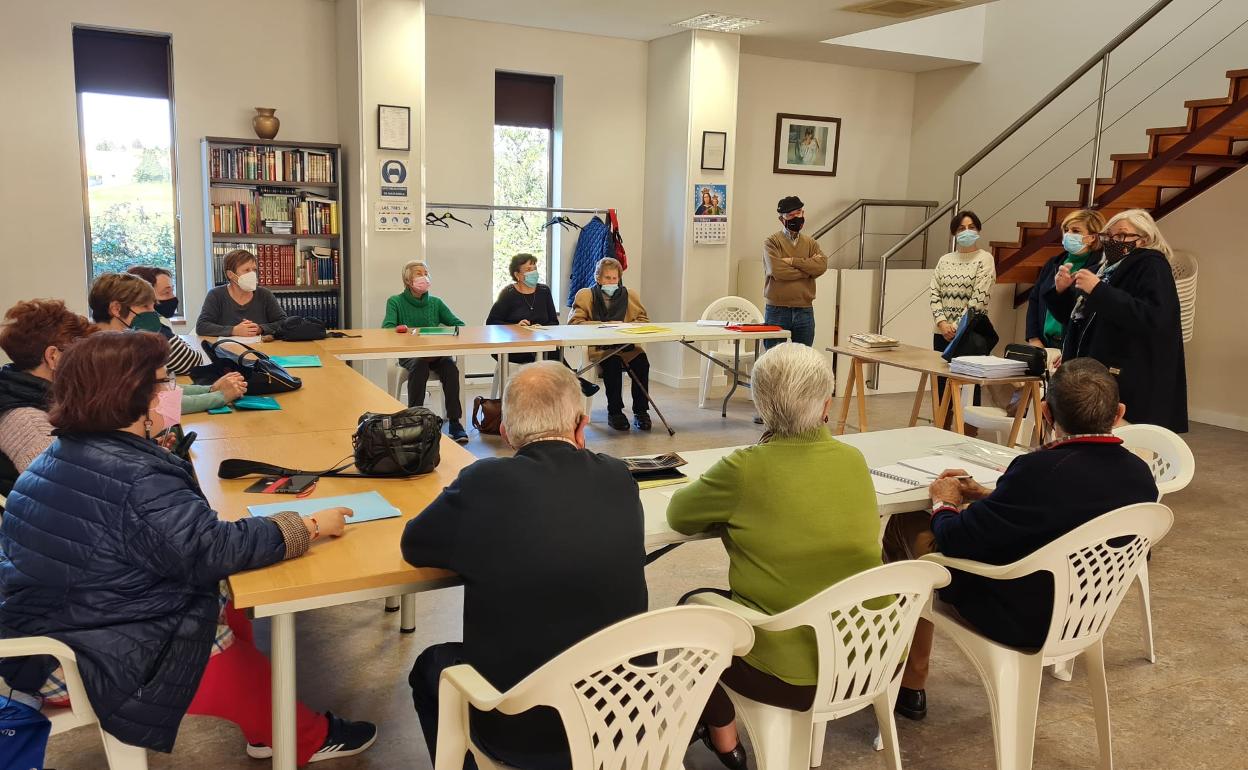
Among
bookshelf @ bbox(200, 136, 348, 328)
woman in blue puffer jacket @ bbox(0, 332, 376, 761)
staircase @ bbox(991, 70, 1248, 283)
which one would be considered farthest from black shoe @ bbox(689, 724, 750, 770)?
staircase @ bbox(991, 70, 1248, 283)

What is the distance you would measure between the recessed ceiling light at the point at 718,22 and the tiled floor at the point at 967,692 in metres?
4.26

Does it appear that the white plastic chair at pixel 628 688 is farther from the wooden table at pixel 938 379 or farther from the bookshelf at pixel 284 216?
the bookshelf at pixel 284 216

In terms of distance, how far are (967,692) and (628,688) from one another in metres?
1.81

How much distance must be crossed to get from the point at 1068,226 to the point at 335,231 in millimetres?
4688

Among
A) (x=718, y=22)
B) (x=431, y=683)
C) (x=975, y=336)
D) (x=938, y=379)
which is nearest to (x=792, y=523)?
(x=431, y=683)

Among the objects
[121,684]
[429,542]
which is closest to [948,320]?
[429,542]

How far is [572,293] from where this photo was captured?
803 centimetres

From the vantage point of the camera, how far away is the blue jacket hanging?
772cm

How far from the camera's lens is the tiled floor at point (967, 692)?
2547 mm

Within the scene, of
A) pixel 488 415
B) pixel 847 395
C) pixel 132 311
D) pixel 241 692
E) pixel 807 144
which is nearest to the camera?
pixel 241 692

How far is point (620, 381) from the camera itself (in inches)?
250

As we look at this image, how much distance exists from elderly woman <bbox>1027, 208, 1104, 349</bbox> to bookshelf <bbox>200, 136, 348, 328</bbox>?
4557mm

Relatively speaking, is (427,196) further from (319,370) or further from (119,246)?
(319,370)

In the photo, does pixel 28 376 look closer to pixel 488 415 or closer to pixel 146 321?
pixel 146 321
